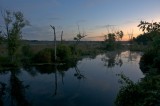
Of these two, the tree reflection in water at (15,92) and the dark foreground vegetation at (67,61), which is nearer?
the dark foreground vegetation at (67,61)

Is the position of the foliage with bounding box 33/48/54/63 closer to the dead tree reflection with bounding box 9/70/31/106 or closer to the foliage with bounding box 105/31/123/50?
the dead tree reflection with bounding box 9/70/31/106

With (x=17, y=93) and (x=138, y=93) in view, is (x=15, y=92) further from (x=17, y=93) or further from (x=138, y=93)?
(x=138, y=93)

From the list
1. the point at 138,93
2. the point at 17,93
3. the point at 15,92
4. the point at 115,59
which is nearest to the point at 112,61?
the point at 115,59

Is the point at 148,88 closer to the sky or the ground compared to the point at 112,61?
closer to the sky

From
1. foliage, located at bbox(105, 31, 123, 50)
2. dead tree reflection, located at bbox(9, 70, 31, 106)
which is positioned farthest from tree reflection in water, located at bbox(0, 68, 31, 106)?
foliage, located at bbox(105, 31, 123, 50)

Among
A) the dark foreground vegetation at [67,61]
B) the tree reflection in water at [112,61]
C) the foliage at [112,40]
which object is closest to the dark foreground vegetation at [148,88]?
the dark foreground vegetation at [67,61]

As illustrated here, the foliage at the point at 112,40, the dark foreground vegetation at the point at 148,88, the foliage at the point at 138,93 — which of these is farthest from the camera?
the foliage at the point at 112,40

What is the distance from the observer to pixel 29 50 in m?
51.2

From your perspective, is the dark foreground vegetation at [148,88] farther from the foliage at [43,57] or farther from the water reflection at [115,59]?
the foliage at [43,57]

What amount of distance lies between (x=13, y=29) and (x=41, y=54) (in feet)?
20.4

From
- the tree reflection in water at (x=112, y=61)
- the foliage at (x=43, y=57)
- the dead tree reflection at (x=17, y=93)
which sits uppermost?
the foliage at (x=43, y=57)

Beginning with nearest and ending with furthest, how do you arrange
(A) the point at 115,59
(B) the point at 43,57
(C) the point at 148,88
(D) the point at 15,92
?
1. (C) the point at 148,88
2. (D) the point at 15,92
3. (B) the point at 43,57
4. (A) the point at 115,59

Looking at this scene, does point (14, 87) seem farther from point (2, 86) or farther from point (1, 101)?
point (1, 101)

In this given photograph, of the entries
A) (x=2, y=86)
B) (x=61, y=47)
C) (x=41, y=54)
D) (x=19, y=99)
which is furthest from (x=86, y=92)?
(x=61, y=47)
